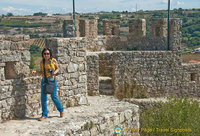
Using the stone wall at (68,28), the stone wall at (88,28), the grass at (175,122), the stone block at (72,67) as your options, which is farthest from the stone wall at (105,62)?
the stone block at (72,67)

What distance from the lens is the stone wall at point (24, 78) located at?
7.06 metres

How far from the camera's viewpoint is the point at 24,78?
24.4 ft

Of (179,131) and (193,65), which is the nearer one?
(179,131)

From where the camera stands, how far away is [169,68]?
1397 cm

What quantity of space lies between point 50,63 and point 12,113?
1465mm

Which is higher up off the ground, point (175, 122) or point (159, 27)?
point (159, 27)

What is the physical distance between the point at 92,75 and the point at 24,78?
5291 millimetres

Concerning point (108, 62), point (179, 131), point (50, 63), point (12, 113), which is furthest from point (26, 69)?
point (108, 62)

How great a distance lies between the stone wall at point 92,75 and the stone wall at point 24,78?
3886mm

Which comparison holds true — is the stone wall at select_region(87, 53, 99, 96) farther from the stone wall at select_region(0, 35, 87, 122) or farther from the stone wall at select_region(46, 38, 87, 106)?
the stone wall at select_region(0, 35, 87, 122)

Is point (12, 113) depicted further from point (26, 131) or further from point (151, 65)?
point (151, 65)

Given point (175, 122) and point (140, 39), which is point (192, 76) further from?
point (175, 122)

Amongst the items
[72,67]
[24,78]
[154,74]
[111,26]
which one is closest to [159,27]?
[111,26]

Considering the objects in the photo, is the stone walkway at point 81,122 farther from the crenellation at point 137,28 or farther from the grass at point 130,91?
the crenellation at point 137,28
